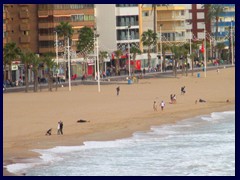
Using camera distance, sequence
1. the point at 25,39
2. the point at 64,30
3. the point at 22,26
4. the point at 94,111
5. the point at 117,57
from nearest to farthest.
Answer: the point at 94,111 → the point at 64,30 → the point at 22,26 → the point at 25,39 → the point at 117,57

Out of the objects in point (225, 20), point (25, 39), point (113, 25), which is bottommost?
point (25, 39)

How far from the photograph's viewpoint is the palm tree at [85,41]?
75.6m

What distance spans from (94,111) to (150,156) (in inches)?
584

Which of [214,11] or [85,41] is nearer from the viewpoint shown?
[85,41]

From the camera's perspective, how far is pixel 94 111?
41.8 meters

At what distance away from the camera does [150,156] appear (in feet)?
89.2

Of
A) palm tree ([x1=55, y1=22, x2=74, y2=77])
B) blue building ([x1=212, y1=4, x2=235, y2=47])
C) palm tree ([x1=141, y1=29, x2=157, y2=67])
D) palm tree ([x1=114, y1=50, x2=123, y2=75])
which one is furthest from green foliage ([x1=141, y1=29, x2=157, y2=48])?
→ blue building ([x1=212, y1=4, x2=235, y2=47])

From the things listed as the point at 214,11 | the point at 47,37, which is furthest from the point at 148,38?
the point at 214,11

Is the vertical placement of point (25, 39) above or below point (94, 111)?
above

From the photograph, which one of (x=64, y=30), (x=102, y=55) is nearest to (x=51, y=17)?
(x=64, y=30)

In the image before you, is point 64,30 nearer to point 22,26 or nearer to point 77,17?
point 22,26

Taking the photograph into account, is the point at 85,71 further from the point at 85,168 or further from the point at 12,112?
the point at 85,168

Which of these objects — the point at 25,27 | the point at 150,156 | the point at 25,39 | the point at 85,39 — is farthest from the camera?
the point at 25,39

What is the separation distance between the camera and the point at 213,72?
81.2m
